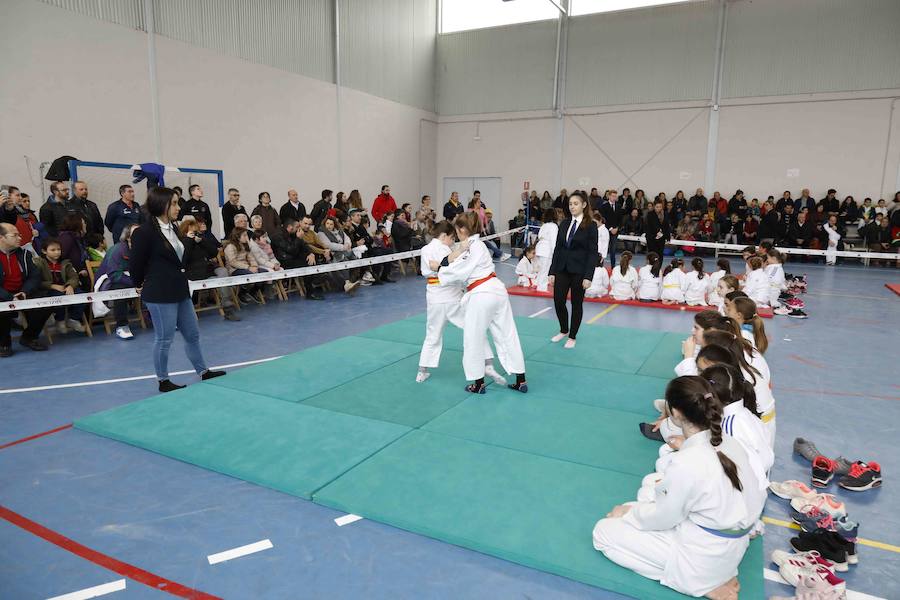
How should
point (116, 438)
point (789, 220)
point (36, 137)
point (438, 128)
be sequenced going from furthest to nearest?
1. point (438, 128)
2. point (789, 220)
3. point (36, 137)
4. point (116, 438)

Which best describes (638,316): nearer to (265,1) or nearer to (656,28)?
(265,1)

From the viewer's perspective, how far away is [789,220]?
15.8 meters

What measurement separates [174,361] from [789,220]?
52.3 feet

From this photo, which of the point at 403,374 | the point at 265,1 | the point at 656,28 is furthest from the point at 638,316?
the point at 656,28

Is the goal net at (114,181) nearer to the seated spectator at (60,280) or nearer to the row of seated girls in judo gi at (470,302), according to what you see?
the seated spectator at (60,280)

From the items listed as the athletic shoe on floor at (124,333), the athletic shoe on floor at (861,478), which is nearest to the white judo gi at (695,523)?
the athletic shoe on floor at (861,478)

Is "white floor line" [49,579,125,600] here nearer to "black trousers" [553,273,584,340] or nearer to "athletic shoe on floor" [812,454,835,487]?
"athletic shoe on floor" [812,454,835,487]

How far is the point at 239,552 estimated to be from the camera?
296cm

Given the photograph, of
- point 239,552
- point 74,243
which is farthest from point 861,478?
point 74,243

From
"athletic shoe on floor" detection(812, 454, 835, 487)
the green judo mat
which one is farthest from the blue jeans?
"athletic shoe on floor" detection(812, 454, 835, 487)

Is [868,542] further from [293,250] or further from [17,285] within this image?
[293,250]

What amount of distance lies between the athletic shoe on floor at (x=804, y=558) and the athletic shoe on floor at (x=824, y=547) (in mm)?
43

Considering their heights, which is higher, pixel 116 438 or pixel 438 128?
pixel 438 128

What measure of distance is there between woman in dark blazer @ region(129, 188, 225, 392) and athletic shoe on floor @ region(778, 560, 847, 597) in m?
4.83
